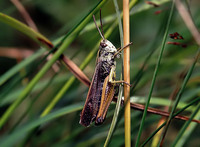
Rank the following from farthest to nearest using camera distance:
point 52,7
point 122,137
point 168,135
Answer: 1. point 52,7
2. point 168,135
3. point 122,137

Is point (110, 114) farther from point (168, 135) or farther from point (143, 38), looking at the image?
point (143, 38)

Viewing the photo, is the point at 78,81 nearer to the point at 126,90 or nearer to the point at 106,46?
the point at 106,46

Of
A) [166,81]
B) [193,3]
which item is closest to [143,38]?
[193,3]

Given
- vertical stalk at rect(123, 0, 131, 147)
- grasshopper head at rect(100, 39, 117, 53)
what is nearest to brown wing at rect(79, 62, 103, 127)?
grasshopper head at rect(100, 39, 117, 53)


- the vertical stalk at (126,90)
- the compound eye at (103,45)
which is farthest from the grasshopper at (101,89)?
the vertical stalk at (126,90)

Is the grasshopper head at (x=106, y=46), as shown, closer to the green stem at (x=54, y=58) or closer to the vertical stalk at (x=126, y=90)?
the green stem at (x=54, y=58)

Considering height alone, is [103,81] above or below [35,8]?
below

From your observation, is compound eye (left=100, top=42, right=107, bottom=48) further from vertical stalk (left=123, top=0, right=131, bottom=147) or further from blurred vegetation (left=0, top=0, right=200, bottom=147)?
vertical stalk (left=123, top=0, right=131, bottom=147)
